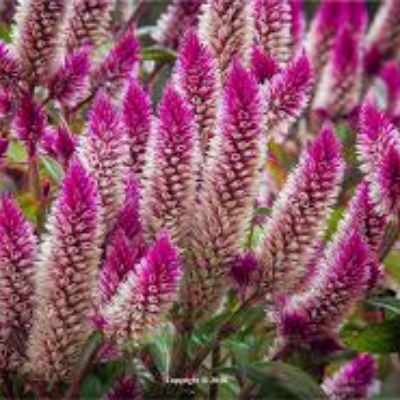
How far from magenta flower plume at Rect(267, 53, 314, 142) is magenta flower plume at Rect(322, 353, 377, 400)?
0.28 m

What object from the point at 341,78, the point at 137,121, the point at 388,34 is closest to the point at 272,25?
the point at 137,121

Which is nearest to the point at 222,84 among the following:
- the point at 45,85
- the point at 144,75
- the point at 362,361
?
the point at 45,85

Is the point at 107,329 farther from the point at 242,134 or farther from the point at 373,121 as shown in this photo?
the point at 373,121

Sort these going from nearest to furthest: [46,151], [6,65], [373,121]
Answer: [373,121] < [6,65] < [46,151]

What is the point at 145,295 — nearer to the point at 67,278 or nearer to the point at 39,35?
the point at 67,278

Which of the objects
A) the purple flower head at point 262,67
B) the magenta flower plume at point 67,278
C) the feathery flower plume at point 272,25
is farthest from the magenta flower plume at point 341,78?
the magenta flower plume at point 67,278

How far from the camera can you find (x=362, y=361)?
3.78ft

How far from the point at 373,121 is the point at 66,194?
13.1 inches

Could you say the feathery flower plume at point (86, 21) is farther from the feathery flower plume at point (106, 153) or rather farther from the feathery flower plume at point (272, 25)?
the feathery flower plume at point (106, 153)

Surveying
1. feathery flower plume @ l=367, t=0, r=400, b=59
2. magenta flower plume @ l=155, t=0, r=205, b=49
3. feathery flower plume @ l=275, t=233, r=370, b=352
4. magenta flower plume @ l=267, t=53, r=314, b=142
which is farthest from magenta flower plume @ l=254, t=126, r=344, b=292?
feathery flower plume @ l=367, t=0, r=400, b=59

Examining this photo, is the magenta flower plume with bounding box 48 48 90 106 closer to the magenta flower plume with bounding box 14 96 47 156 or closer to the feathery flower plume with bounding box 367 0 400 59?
the magenta flower plume with bounding box 14 96 47 156

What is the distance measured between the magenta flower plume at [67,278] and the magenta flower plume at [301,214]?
0.17 meters

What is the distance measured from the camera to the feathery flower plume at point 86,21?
1358 millimetres

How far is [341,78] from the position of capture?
1.98 m
